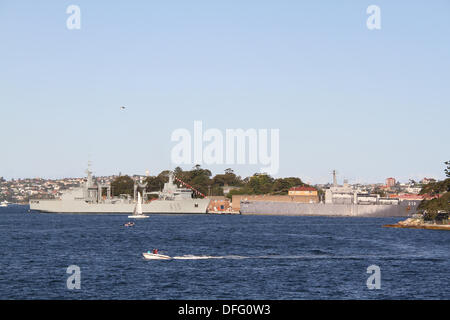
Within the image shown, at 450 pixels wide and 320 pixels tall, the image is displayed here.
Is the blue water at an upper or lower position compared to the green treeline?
A: lower

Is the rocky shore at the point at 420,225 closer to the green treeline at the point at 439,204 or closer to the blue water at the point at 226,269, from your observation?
the green treeline at the point at 439,204

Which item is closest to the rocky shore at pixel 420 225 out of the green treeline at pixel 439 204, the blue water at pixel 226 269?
the green treeline at pixel 439 204

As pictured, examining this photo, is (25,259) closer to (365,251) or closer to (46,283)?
(46,283)

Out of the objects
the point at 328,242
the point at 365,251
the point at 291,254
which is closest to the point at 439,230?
the point at 328,242

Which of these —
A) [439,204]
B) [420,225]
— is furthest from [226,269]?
[420,225]

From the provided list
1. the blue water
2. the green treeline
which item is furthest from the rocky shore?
the blue water

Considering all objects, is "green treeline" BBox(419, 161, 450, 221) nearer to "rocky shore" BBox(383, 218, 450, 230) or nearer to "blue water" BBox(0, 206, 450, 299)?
"rocky shore" BBox(383, 218, 450, 230)

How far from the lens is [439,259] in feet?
223

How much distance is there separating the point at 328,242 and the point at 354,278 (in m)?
39.4

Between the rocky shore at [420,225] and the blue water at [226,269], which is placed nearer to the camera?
the blue water at [226,269]

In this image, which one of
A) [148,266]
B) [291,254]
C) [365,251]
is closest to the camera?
[148,266]

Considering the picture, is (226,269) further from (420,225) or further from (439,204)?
(420,225)

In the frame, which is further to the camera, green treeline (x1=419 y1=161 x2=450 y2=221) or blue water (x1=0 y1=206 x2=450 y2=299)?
green treeline (x1=419 y1=161 x2=450 y2=221)
